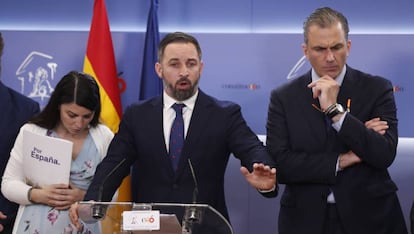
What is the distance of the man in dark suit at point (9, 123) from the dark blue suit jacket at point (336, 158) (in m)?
1.35

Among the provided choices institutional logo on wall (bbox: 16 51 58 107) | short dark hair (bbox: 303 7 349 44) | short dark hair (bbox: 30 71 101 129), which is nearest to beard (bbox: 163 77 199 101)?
short dark hair (bbox: 30 71 101 129)

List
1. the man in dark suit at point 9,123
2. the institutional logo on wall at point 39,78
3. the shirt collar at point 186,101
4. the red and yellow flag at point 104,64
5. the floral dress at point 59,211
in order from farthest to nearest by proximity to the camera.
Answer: the institutional logo on wall at point 39,78 < the red and yellow flag at point 104,64 < the man in dark suit at point 9,123 < the shirt collar at point 186,101 < the floral dress at point 59,211

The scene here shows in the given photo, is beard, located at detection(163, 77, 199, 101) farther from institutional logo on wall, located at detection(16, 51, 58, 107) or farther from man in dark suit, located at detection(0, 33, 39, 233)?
institutional logo on wall, located at detection(16, 51, 58, 107)

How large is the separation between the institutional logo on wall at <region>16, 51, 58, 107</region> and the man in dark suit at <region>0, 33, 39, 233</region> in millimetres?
1038

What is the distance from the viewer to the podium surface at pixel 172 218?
5.93 feet

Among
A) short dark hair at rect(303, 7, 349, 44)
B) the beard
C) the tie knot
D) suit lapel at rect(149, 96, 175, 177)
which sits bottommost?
suit lapel at rect(149, 96, 175, 177)

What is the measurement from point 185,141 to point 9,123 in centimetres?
105

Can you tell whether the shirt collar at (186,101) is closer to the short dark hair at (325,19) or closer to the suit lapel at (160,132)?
the suit lapel at (160,132)

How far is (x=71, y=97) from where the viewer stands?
9.77 ft

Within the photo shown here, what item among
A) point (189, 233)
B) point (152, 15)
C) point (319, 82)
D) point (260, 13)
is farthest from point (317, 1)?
point (189, 233)

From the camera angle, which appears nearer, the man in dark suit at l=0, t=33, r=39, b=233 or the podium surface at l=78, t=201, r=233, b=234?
the podium surface at l=78, t=201, r=233, b=234

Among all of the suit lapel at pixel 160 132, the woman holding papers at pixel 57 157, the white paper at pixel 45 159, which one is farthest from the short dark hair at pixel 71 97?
the suit lapel at pixel 160 132

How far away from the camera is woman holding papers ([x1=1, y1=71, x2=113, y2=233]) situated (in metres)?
2.83

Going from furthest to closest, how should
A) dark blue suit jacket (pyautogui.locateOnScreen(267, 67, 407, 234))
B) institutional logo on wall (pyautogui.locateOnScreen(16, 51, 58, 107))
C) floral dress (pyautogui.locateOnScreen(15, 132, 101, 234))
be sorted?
1. institutional logo on wall (pyautogui.locateOnScreen(16, 51, 58, 107))
2. floral dress (pyautogui.locateOnScreen(15, 132, 101, 234))
3. dark blue suit jacket (pyautogui.locateOnScreen(267, 67, 407, 234))
